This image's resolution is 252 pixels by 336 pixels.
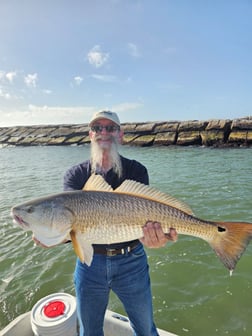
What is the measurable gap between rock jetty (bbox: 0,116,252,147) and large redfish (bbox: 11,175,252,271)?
34.6 meters

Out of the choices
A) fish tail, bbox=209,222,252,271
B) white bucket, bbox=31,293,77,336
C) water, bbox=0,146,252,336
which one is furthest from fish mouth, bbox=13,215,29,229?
water, bbox=0,146,252,336

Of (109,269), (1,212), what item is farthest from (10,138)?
(109,269)

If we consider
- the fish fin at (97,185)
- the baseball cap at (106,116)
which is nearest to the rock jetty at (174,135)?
the baseball cap at (106,116)

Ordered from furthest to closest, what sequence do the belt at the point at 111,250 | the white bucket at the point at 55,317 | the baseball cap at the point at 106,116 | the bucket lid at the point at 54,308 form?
the bucket lid at the point at 54,308 < the white bucket at the point at 55,317 < the baseball cap at the point at 106,116 < the belt at the point at 111,250

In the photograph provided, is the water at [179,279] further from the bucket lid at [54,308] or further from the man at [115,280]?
the man at [115,280]

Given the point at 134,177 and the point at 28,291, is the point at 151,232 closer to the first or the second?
the point at 134,177

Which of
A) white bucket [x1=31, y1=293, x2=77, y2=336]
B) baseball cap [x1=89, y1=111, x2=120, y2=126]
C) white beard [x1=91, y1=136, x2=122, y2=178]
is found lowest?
white bucket [x1=31, y1=293, x2=77, y2=336]

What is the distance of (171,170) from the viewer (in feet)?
68.4

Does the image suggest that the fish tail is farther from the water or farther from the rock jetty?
the rock jetty

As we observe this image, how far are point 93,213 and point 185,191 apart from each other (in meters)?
12.2

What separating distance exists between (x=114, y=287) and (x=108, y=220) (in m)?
0.96

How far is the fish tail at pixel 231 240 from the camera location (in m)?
2.80

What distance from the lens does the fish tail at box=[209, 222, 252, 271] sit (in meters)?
2.80

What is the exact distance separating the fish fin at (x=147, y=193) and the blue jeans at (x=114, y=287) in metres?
0.72
